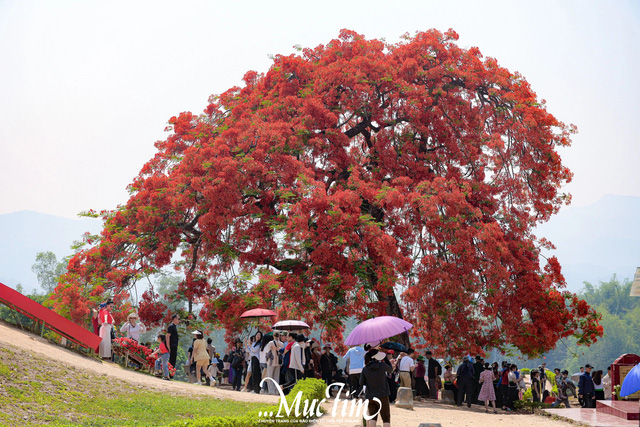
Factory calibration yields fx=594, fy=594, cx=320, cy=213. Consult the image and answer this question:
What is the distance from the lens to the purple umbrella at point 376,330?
516 inches

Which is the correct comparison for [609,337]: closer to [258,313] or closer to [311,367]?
[311,367]

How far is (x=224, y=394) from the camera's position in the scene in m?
13.5

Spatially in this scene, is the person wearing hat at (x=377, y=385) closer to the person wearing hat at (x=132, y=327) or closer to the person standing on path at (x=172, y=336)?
the person standing on path at (x=172, y=336)

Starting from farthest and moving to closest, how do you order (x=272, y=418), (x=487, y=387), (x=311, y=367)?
(x=487, y=387), (x=311, y=367), (x=272, y=418)

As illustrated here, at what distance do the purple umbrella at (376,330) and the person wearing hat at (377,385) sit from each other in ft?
8.65

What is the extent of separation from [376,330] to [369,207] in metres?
7.22

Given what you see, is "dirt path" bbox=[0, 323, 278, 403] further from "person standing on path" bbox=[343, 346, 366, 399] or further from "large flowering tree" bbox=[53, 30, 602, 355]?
"large flowering tree" bbox=[53, 30, 602, 355]

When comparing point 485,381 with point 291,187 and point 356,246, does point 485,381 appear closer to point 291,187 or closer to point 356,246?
point 356,246

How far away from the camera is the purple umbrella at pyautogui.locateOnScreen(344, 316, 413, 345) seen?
13.1m

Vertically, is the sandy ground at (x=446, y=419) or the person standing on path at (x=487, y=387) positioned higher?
Result: the person standing on path at (x=487, y=387)

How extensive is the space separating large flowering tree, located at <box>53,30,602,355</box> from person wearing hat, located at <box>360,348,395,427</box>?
638 cm

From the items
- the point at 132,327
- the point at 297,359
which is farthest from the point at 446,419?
the point at 132,327

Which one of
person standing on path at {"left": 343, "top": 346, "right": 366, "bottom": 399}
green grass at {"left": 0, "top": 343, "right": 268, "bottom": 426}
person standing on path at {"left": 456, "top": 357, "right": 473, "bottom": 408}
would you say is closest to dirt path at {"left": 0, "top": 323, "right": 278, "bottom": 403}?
green grass at {"left": 0, "top": 343, "right": 268, "bottom": 426}

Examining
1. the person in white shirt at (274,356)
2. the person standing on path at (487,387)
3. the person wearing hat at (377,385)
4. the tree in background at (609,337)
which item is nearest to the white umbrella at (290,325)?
the person in white shirt at (274,356)
